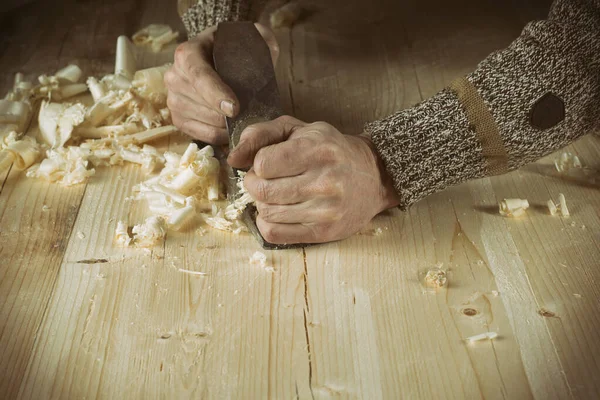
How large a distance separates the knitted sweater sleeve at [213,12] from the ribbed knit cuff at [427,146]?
69 centimetres

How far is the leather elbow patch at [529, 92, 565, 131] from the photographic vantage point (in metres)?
1.40

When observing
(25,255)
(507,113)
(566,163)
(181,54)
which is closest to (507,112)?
(507,113)

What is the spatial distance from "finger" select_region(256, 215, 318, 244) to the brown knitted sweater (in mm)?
202

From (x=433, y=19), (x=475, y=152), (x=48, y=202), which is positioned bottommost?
(x=433, y=19)

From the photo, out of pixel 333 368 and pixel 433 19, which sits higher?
pixel 333 368

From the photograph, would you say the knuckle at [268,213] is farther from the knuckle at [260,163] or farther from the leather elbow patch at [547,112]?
the leather elbow patch at [547,112]

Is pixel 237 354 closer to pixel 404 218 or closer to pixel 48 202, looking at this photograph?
pixel 404 218

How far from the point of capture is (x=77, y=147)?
174 centimetres

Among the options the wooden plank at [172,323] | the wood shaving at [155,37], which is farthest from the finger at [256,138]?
the wood shaving at [155,37]

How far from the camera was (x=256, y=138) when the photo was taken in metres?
1.36

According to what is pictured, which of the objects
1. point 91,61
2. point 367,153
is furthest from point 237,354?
point 91,61

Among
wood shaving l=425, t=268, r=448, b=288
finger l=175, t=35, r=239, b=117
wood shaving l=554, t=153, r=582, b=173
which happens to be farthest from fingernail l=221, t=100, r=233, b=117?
wood shaving l=554, t=153, r=582, b=173

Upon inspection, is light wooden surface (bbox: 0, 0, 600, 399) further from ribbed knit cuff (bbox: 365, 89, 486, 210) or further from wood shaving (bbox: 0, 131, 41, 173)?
ribbed knit cuff (bbox: 365, 89, 486, 210)

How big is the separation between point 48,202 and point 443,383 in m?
0.97
